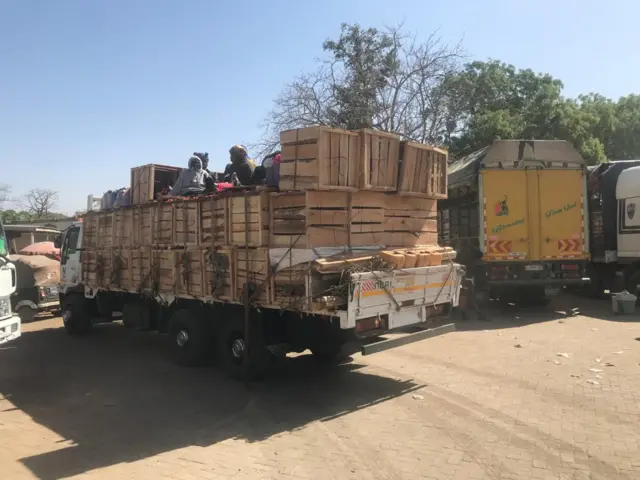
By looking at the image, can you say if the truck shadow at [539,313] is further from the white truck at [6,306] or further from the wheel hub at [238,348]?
the white truck at [6,306]

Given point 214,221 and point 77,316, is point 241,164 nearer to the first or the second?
point 214,221

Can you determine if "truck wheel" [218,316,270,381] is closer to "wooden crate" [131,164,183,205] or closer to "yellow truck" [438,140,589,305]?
"wooden crate" [131,164,183,205]

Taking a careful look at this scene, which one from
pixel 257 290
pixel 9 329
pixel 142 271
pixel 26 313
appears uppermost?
pixel 142 271

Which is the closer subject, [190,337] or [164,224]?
[190,337]

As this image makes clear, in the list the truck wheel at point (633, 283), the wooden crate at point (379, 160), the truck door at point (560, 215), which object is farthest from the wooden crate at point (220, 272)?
the truck wheel at point (633, 283)

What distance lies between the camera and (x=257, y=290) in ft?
20.0

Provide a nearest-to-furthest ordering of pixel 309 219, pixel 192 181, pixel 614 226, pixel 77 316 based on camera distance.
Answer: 1. pixel 309 219
2. pixel 192 181
3. pixel 77 316
4. pixel 614 226

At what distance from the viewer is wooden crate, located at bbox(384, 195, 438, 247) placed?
6359mm

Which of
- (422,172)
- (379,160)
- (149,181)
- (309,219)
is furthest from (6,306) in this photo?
(422,172)

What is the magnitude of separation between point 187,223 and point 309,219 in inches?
95.7

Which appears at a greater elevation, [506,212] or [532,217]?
[506,212]

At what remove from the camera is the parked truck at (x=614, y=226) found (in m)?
11.7

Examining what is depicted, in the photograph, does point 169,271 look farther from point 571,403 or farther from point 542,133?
point 542,133

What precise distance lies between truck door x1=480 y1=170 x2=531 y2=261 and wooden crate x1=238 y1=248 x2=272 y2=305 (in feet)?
21.5
